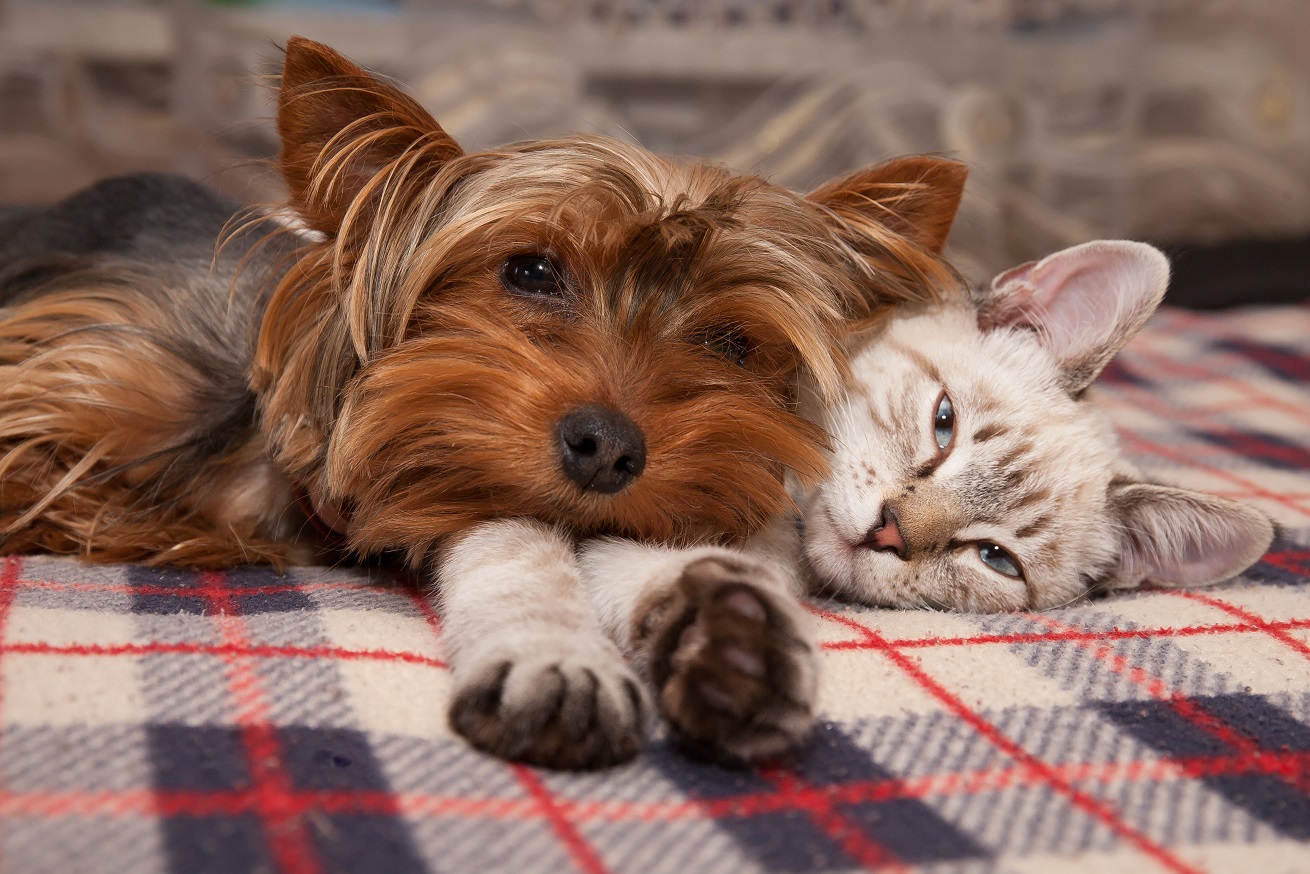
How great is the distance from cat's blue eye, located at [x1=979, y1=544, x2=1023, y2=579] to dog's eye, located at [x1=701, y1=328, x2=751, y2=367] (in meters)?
0.51

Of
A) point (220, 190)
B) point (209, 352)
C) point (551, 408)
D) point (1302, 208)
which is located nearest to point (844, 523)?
point (551, 408)

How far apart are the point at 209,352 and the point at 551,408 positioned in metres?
0.79

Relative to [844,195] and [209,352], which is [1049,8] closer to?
[844,195]

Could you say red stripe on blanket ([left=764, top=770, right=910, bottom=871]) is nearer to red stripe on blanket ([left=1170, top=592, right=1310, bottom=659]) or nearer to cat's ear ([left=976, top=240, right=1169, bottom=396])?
red stripe on blanket ([left=1170, top=592, right=1310, bottom=659])

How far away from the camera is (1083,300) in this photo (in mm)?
1898

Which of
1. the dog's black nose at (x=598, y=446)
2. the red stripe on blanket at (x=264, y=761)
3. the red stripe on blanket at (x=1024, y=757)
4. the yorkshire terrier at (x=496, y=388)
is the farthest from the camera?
the dog's black nose at (x=598, y=446)

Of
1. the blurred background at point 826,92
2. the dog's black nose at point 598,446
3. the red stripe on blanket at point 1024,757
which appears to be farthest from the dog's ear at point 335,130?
the blurred background at point 826,92

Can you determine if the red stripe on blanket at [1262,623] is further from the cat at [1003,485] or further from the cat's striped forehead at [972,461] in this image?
the cat's striped forehead at [972,461]

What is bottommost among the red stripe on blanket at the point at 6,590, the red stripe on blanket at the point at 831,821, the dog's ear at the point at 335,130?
the red stripe on blanket at the point at 6,590

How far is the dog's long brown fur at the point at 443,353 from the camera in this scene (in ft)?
4.98

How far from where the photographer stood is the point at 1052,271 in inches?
74.6

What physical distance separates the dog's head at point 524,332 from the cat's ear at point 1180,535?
591 millimetres

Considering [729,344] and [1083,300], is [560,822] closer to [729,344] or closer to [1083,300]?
[729,344]

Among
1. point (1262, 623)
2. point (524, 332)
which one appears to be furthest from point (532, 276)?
point (1262, 623)
